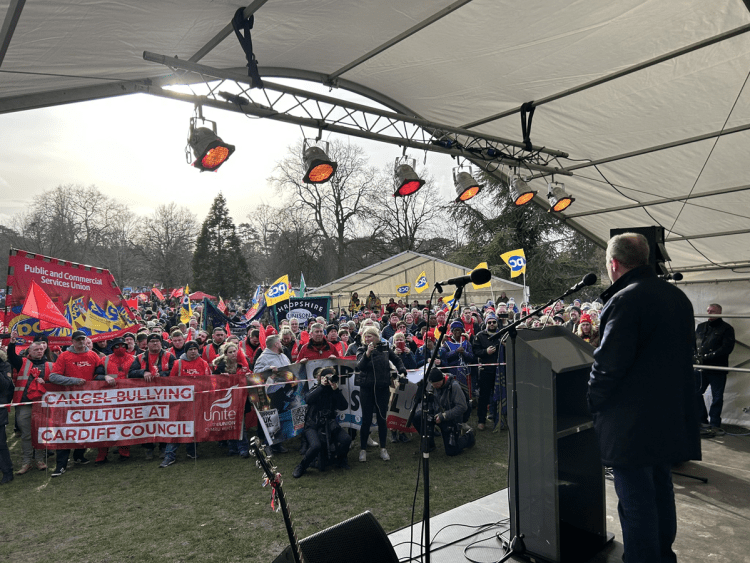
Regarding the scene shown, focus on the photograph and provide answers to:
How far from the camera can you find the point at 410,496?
Answer: 221 inches

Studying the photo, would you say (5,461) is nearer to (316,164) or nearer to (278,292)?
(316,164)

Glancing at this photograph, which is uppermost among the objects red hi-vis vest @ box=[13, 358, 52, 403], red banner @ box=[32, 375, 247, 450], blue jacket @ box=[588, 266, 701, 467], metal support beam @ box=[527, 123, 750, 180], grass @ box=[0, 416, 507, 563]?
metal support beam @ box=[527, 123, 750, 180]

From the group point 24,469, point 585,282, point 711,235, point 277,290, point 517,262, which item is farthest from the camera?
point 517,262

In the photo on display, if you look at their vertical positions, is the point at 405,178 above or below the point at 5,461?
above

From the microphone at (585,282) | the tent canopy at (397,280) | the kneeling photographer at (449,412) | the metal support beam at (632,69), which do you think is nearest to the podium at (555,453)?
the microphone at (585,282)

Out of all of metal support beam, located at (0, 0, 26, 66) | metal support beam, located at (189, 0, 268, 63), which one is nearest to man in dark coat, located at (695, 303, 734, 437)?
metal support beam, located at (189, 0, 268, 63)

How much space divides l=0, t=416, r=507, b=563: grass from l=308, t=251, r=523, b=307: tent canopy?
1686cm

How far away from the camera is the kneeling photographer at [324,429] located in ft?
21.5

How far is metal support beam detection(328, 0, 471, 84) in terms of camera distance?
5.09 m

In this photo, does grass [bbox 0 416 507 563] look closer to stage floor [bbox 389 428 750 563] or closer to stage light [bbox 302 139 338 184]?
stage floor [bbox 389 428 750 563]

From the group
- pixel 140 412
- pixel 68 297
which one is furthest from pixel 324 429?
pixel 68 297

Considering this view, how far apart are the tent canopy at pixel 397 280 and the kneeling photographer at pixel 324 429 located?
1650cm

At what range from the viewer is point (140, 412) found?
7148mm

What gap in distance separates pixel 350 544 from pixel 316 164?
4820 mm
